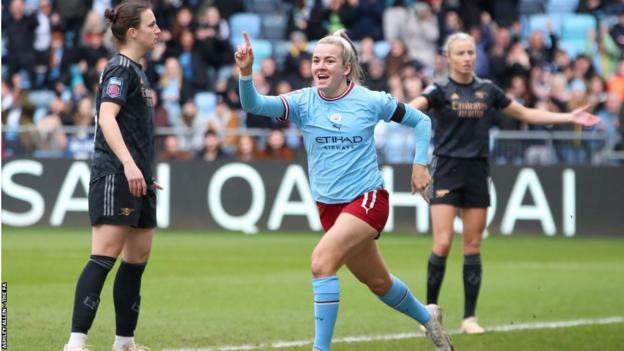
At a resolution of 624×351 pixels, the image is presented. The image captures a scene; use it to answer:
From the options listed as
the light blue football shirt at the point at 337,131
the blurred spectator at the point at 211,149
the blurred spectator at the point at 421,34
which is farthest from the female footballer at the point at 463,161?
the blurred spectator at the point at 421,34

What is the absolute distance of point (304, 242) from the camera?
59.3 feet

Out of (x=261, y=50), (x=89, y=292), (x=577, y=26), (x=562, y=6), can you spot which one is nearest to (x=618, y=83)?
(x=577, y=26)

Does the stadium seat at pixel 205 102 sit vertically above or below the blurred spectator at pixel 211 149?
above

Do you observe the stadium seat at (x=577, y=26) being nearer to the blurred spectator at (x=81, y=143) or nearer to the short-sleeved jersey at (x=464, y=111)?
the blurred spectator at (x=81, y=143)

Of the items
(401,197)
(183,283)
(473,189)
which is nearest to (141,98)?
(473,189)

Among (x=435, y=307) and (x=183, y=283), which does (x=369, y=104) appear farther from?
(x=183, y=283)

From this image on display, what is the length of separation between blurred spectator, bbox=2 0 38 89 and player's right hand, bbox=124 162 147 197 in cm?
1704

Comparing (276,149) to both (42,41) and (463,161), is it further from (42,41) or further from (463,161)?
(463,161)

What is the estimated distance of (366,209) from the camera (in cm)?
746

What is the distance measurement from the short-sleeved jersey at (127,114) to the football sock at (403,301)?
1.75 metres

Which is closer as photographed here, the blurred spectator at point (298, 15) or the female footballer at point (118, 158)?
the female footballer at point (118, 158)

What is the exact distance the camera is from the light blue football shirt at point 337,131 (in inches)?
297

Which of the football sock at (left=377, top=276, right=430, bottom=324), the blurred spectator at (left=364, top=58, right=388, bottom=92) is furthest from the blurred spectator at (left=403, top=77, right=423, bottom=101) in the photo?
the football sock at (left=377, top=276, right=430, bottom=324)

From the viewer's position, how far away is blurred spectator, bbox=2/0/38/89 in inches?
934
